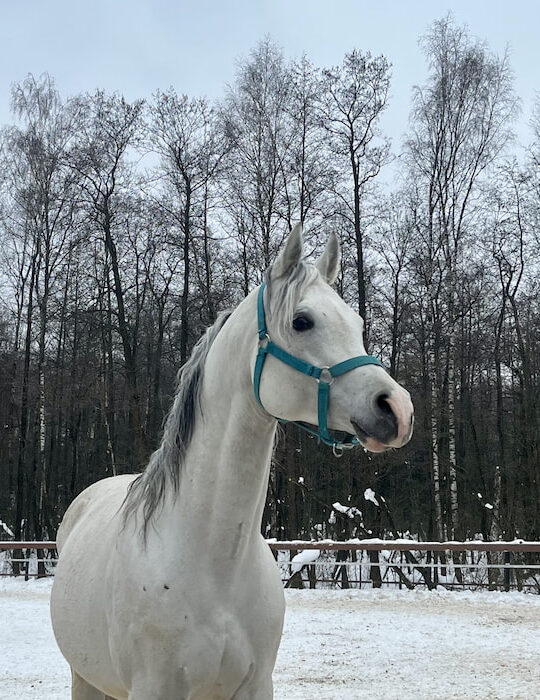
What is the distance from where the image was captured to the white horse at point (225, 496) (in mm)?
1999

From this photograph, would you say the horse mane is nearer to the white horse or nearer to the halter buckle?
the white horse

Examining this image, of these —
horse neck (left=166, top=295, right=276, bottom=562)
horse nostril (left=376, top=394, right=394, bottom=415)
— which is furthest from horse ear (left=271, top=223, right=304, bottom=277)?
horse nostril (left=376, top=394, right=394, bottom=415)

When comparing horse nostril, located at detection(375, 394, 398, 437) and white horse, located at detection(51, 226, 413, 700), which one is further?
white horse, located at detection(51, 226, 413, 700)

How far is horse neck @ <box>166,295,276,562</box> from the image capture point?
2195 millimetres

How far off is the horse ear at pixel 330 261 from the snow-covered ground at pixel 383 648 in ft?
14.9

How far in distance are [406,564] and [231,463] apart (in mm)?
11245

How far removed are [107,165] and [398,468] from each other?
439 inches

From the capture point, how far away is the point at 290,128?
16156 mm

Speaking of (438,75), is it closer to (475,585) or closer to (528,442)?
(528,442)

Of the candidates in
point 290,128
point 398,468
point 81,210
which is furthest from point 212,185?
point 398,468

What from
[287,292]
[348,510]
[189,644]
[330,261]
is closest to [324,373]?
[287,292]

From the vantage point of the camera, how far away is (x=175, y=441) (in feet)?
7.93

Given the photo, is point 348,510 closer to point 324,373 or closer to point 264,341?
point 264,341

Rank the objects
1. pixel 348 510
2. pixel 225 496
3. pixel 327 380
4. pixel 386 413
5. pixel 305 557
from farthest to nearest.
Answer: pixel 348 510
pixel 305 557
pixel 225 496
pixel 327 380
pixel 386 413
